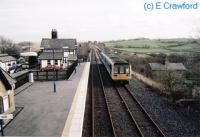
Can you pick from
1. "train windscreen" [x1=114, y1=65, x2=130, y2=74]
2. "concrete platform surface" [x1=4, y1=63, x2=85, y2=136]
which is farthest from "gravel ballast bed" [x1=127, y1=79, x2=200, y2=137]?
"concrete platform surface" [x1=4, y1=63, x2=85, y2=136]

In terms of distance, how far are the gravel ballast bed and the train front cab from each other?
4113 millimetres

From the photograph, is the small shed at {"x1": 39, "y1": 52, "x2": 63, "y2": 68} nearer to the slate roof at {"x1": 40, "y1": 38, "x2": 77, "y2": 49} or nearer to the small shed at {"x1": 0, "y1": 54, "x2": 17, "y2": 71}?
the small shed at {"x1": 0, "y1": 54, "x2": 17, "y2": 71}

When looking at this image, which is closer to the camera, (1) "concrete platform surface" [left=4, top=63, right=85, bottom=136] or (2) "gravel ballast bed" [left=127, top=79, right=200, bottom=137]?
(1) "concrete platform surface" [left=4, top=63, right=85, bottom=136]

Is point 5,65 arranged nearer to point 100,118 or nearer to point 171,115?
point 100,118

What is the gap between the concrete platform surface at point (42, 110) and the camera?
1407 cm

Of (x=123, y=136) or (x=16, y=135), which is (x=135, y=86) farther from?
(x=16, y=135)

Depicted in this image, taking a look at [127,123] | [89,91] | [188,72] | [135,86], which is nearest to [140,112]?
[127,123]

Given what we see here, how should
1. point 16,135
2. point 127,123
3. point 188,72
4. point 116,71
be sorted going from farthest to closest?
point 188,72 → point 116,71 → point 127,123 → point 16,135

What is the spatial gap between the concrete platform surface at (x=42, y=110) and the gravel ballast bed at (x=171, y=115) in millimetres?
6079

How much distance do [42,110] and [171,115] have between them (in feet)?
29.5

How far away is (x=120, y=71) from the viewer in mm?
29344

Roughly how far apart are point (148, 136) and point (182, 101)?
10538mm

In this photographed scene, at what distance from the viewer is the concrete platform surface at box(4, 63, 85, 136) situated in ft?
46.2

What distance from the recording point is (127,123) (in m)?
16.4
